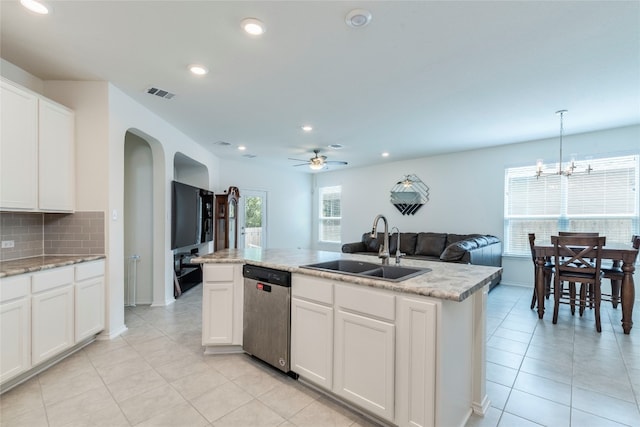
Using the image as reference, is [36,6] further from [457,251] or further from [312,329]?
[457,251]

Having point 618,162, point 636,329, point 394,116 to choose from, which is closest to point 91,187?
point 394,116

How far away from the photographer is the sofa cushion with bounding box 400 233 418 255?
6314 millimetres

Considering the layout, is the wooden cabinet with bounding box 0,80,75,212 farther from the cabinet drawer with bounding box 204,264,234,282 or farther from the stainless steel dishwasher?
the stainless steel dishwasher

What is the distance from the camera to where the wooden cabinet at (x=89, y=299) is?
8.79ft

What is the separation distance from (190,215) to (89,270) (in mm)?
2116

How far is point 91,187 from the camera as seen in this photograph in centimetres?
306

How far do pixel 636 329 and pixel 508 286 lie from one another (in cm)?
212

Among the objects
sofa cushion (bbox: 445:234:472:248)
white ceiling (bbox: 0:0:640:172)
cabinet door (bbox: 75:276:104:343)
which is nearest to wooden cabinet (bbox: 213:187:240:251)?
white ceiling (bbox: 0:0:640:172)

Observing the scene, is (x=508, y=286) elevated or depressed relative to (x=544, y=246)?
depressed

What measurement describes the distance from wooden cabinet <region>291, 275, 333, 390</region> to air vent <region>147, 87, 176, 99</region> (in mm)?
2569

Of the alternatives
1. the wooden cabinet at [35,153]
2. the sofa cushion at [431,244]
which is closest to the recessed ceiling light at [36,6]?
the wooden cabinet at [35,153]

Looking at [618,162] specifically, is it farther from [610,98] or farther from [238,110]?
[238,110]

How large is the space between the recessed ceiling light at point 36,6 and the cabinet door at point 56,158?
3.22 ft

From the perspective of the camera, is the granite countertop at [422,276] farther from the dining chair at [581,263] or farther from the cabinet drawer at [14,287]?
the dining chair at [581,263]
